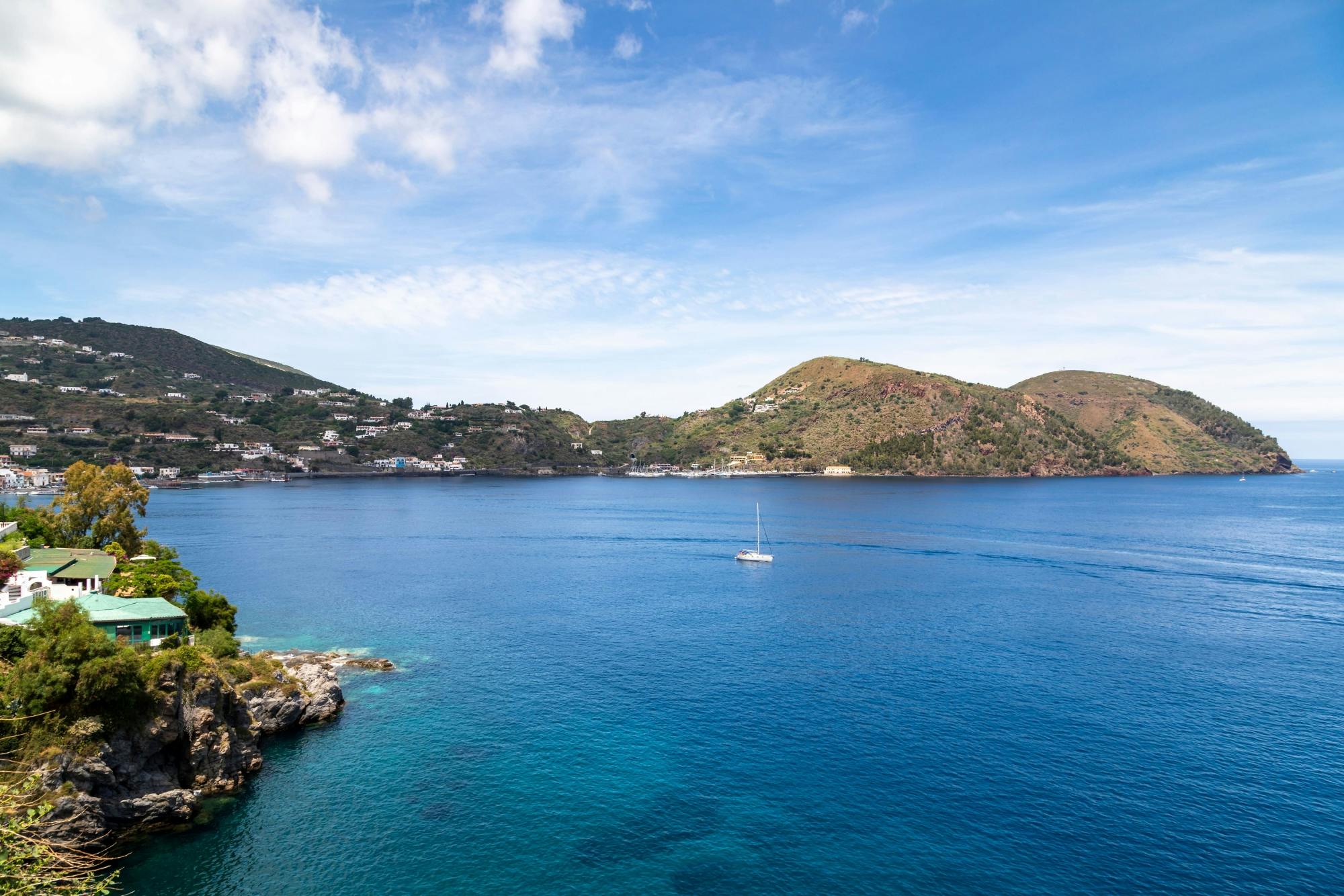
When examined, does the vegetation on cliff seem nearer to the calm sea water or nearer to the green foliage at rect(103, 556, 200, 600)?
the calm sea water

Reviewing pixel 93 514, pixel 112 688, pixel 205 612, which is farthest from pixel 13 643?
pixel 93 514

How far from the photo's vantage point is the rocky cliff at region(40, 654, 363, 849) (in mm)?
32250

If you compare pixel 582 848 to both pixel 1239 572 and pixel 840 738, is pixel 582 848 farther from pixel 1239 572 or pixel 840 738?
pixel 1239 572

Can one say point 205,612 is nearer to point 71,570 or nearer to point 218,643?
point 71,570

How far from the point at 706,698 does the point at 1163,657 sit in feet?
131

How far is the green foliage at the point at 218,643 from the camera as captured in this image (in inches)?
1844

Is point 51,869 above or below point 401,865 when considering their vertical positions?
above

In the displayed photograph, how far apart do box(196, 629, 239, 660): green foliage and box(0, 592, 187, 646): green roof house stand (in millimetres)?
1419

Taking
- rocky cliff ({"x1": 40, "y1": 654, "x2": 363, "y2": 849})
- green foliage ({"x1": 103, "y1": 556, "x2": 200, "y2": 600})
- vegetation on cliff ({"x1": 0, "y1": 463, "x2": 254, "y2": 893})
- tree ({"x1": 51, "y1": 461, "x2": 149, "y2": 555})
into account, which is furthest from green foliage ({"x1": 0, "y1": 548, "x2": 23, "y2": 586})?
tree ({"x1": 51, "y1": 461, "x2": 149, "y2": 555})

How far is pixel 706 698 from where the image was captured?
168ft

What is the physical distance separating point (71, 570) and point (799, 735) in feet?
182

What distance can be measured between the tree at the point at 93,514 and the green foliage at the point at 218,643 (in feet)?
100

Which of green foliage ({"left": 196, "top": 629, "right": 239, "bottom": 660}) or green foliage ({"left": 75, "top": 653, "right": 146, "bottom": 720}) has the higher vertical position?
green foliage ({"left": 75, "top": 653, "right": 146, "bottom": 720})

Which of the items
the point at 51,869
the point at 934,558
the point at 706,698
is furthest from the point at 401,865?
the point at 934,558
